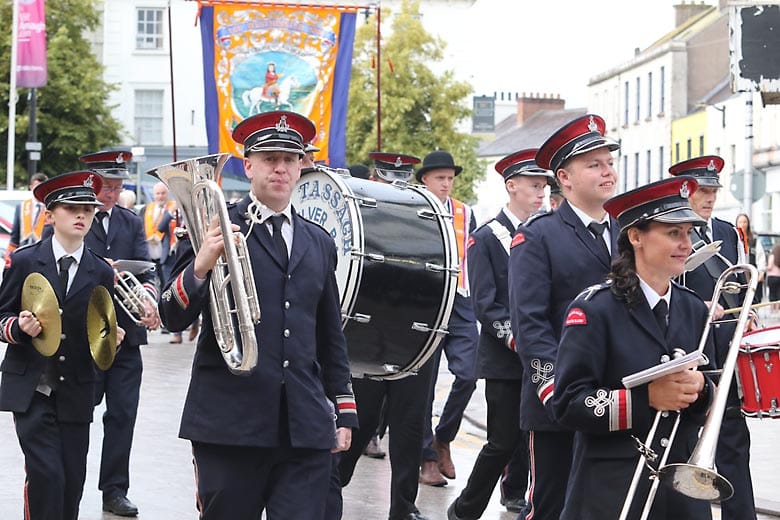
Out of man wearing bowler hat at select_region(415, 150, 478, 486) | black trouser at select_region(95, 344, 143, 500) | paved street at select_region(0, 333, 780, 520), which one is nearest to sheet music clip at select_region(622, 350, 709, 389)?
paved street at select_region(0, 333, 780, 520)

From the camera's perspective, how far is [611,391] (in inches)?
204

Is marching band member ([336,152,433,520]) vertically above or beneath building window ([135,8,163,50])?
beneath

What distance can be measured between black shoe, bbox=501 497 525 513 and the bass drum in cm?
176

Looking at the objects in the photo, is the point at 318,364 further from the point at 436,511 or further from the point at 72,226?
the point at 436,511

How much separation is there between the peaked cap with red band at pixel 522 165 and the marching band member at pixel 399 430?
1281mm

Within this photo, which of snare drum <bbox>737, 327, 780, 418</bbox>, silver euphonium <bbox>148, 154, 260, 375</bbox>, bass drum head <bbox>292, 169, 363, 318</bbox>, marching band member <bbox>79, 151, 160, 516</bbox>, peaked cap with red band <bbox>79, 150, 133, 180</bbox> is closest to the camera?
snare drum <bbox>737, 327, 780, 418</bbox>

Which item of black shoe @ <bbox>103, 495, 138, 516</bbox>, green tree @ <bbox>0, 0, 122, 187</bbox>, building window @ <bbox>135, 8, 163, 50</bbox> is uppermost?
building window @ <bbox>135, 8, 163, 50</bbox>

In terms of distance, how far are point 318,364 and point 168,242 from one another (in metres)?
15.5

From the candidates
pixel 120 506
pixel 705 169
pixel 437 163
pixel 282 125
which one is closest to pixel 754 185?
pixel 437 163

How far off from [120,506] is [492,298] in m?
2.50

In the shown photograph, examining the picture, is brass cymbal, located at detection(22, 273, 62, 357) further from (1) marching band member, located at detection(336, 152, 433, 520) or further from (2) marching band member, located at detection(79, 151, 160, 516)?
(1) marching band member, located at detection(336, 152, 433, 520)

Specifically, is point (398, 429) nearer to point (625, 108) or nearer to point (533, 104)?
point (625, 108)

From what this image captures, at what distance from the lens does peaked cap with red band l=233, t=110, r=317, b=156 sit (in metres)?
6.09

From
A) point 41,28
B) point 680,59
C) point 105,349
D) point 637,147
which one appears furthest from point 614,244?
point 637,147
